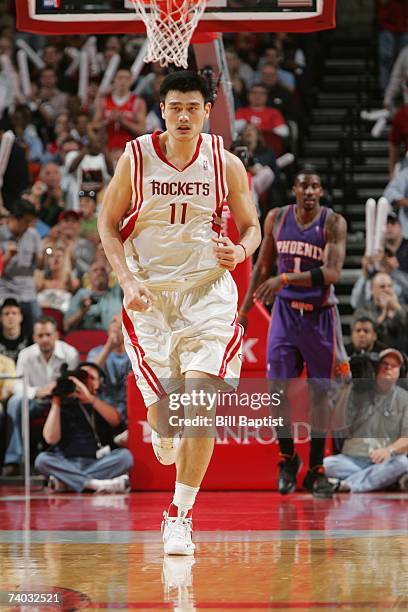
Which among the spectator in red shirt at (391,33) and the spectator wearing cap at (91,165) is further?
the spectator in red shirt at (391,33)

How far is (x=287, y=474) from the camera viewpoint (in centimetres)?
834

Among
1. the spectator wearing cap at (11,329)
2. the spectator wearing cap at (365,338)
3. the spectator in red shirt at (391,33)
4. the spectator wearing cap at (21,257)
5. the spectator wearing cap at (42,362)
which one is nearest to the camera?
the spectator wearing cap at (365,338)

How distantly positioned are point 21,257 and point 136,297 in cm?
616

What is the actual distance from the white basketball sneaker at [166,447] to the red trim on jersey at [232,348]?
65 cm

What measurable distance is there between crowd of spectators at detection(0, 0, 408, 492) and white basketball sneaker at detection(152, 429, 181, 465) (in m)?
2.94

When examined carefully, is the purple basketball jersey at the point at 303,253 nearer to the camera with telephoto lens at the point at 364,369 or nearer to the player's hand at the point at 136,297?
the camera with telephoto lens at the point at 364,369

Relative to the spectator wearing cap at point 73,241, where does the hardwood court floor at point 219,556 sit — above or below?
below

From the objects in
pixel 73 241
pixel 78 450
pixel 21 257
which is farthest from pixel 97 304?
pixel 78 450

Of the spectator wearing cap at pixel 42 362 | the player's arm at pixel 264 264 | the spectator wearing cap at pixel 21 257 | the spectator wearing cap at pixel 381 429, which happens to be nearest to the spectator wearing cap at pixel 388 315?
the spectator wearing cap at pixel 381 429

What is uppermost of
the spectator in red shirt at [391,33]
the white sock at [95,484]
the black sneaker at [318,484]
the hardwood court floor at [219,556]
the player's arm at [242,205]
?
the spectator in red shirt at [391,33]

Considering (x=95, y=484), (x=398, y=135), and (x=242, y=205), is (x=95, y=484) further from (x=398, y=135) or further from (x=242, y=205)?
(x=398, y=135)

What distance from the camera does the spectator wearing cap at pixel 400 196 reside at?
11883 mm

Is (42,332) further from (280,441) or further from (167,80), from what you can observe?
(167,80)

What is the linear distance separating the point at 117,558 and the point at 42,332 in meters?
4.82
